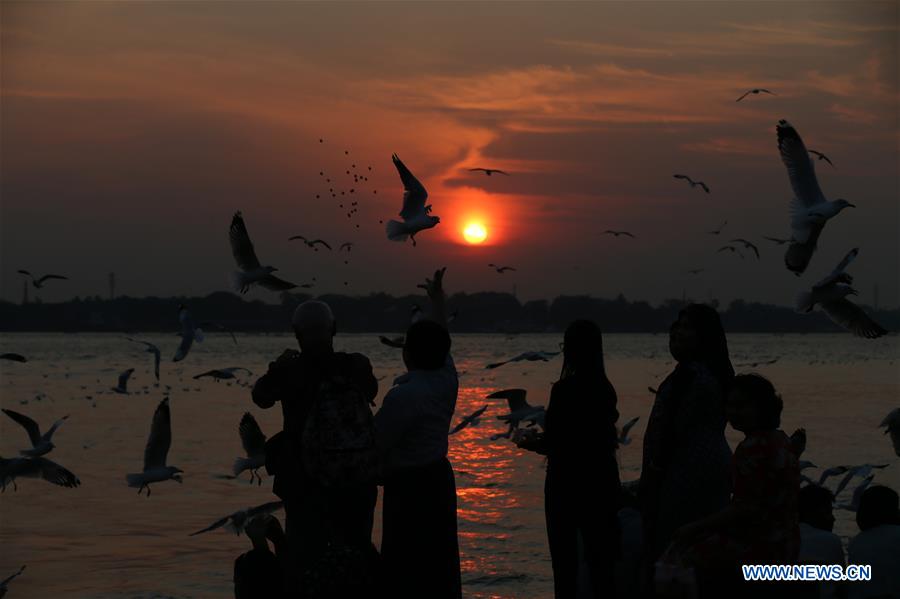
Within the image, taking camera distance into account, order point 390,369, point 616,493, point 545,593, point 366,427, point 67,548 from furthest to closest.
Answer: point 390,369 < point 67,548 < point 545,593 < point 616,493 < point 366,427

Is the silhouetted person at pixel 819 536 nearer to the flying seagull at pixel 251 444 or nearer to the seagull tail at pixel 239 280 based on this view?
the flying seagull at pixel 251 444

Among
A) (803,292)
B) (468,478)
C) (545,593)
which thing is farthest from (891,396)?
(545,593)

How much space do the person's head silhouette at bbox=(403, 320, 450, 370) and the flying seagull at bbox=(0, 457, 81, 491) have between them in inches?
364

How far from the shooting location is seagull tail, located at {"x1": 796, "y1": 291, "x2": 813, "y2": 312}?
1306 cm

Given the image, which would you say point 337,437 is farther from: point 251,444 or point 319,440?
point 251,444

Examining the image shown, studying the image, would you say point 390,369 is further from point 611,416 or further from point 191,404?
point 611,416

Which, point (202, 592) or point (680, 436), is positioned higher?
point (680, 436)

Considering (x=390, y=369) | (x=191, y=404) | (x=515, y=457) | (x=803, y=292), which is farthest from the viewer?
(x=390, y=369)

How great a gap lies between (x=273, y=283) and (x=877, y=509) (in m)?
9.11

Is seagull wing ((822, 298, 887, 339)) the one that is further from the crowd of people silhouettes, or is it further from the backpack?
the backpack

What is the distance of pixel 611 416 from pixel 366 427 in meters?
1.50

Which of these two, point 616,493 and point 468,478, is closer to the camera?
point 616,493

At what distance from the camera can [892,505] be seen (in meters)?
6.98

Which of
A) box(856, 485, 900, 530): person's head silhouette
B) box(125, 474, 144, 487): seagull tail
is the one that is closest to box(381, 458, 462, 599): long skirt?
box(856, 485, 900, 530): person's head silhouette
